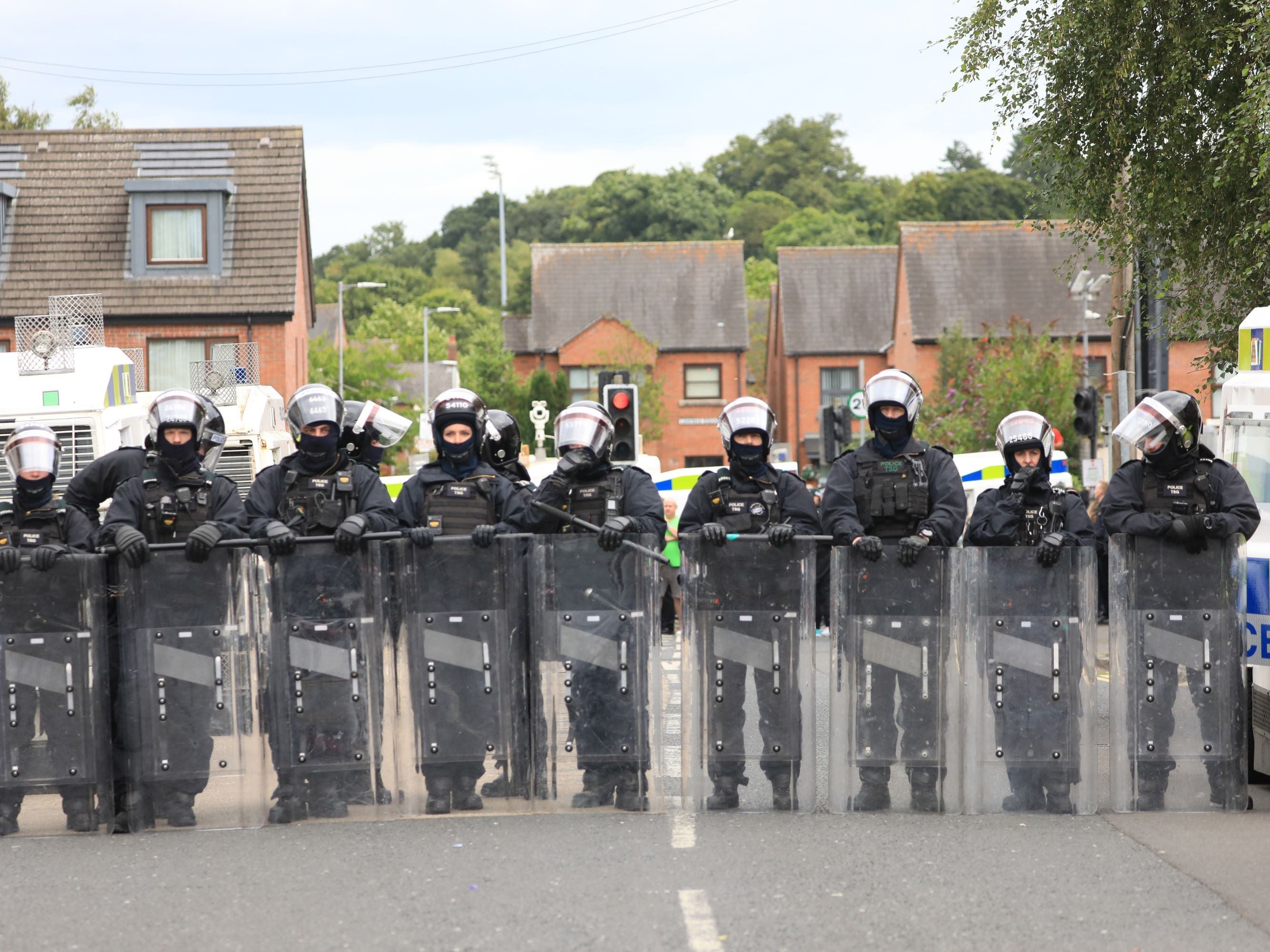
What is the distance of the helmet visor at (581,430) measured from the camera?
8.25 metres

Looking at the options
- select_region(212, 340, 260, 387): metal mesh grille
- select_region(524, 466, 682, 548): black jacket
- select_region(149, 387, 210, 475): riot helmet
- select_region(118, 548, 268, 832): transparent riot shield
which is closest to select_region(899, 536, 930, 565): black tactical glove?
select_region(524, 466, 682, 548): black jacket

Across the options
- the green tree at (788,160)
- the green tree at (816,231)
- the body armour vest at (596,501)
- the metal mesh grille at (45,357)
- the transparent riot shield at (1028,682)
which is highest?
the green tree at (788,160)

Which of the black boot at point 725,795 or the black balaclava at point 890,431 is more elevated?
the black balaclava at point 890,431

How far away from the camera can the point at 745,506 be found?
8203 millimetres

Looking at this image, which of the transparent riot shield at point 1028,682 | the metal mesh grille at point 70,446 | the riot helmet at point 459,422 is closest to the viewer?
the transparent riot shield at point 1028,682

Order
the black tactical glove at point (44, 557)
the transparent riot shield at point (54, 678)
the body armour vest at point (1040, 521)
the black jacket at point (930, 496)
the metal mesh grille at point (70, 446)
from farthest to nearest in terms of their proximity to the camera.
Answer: the metal mesh grille at point (70, 446)
the body armour vest at point (1040, 521)
the black jacket at point (930, 496)
the transparent riot shield at point (54, 678)
the black tactical glove at point (44, 557)

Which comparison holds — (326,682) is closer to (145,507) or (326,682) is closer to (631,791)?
(145,507)

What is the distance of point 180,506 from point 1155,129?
8.04 meters

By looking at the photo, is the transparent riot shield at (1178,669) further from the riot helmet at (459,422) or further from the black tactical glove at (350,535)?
the black tactical glove at (350,535)

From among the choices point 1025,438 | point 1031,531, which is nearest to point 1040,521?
point 1031,531

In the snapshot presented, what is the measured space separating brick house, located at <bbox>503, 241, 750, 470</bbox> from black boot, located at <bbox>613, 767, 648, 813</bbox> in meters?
44.9

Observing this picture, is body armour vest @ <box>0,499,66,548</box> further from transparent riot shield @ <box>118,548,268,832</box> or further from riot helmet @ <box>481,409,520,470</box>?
riot helmet @ <box>481,409,520,470</box>

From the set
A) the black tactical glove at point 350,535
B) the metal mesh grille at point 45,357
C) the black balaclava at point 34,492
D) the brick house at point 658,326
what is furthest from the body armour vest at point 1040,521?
the brick house at point 658,326

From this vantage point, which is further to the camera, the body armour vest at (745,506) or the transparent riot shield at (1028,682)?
the body armour vest at (745,506)
